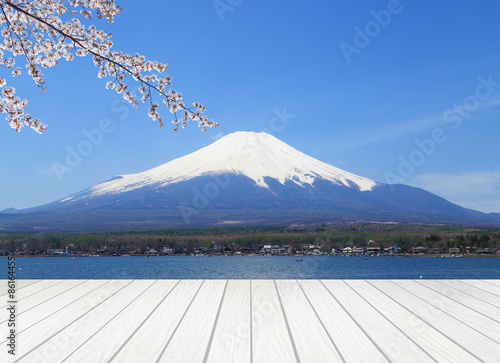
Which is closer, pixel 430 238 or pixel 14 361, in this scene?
pixel 14 361

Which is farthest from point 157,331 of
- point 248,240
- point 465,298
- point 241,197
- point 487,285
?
point 241,197

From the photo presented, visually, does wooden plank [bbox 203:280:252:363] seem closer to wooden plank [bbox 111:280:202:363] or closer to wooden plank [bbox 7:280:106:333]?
wooden plank [bbox 111:280:202:363]

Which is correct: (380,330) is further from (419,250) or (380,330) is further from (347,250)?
(419,250)

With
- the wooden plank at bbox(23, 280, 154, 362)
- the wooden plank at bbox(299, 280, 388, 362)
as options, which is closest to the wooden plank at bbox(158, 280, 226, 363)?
the wooden plank at bbox(23, 280, 154, 362)

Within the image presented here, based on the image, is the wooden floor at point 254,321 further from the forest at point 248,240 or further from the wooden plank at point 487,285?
the forest at point 248,240

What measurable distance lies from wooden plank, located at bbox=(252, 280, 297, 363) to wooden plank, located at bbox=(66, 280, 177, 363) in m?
0.61

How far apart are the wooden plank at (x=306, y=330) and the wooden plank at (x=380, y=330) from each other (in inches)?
8.6

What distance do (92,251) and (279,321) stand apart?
6177 cm

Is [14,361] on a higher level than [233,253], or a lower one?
higher

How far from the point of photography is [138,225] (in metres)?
70.5

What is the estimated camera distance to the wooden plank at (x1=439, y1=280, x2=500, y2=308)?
2.85 m

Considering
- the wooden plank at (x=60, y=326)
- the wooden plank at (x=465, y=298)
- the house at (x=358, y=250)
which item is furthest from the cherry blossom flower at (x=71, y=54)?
the house at (x=358, y=250)

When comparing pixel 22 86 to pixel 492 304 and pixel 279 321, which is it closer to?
pixel 279 321

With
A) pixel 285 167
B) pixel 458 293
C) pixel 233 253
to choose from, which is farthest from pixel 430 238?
pixel 458 293
